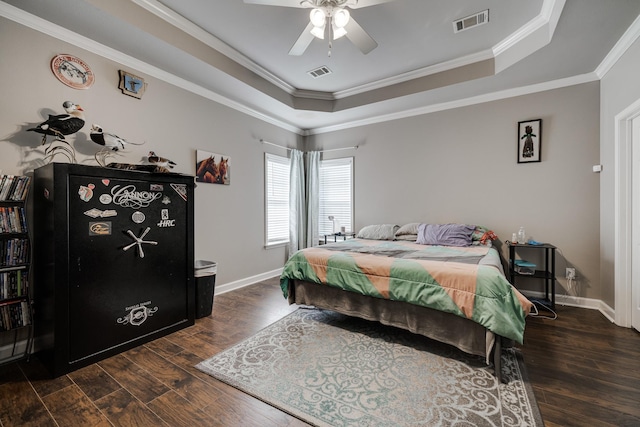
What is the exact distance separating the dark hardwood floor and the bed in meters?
0.44

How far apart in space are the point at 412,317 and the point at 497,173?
2.59 m

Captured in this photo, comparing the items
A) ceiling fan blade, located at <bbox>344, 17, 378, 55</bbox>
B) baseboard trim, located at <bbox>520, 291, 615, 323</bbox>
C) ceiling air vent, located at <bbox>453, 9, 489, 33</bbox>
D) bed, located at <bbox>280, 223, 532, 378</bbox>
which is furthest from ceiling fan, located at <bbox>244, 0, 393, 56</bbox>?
baseboard trim, located at <bbox>520, 291, 615, 323</bbox>

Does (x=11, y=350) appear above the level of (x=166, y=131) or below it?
below

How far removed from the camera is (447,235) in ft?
11.5

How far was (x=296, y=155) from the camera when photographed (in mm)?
5020

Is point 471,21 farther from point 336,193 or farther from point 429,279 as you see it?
point 336,193

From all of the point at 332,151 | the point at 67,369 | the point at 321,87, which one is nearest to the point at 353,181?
the point at 332,151

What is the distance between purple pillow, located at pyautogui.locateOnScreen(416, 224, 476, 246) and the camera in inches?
135

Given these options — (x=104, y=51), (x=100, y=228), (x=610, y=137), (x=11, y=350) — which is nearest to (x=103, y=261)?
(x=100, y=228)

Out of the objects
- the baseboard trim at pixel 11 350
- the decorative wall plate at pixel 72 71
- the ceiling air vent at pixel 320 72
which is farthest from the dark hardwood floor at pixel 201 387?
the ceiling air vent at pixel 320 72

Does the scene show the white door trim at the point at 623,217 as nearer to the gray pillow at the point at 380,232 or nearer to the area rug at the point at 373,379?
the area rug at the point at 373,379

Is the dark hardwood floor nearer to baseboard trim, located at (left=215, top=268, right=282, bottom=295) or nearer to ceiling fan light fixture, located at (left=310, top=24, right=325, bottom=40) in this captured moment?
baseboard trim, located at (left=215, top=268, right=282, bottom=295)

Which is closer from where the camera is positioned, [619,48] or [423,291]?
[423,291]

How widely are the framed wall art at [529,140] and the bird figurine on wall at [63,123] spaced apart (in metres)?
4.78
